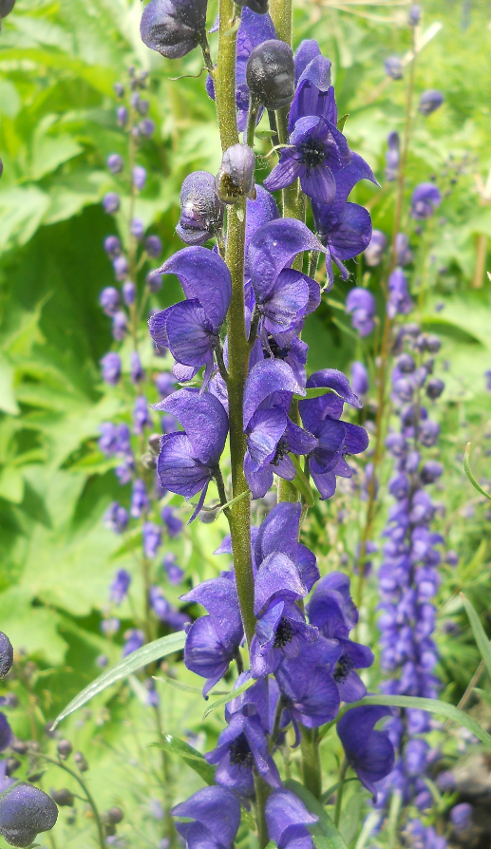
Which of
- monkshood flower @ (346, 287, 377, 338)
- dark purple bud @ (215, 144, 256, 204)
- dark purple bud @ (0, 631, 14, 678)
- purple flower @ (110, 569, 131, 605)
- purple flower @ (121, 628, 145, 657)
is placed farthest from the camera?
purple flower @ (110, 569, 131, 605)

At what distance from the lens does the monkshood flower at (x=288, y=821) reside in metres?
0.59

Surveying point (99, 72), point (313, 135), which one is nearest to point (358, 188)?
point (99, 72)

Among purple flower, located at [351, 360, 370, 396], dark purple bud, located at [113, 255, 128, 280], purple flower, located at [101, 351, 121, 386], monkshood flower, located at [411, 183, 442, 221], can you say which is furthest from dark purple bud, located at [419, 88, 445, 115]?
purple flower, located at [101, 351, 121, 386]

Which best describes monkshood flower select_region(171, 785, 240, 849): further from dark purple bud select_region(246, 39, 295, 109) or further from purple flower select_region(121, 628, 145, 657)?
purple flower select_region(121, 628, 145, 657)

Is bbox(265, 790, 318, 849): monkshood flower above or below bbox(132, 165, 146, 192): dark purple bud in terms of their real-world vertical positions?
below

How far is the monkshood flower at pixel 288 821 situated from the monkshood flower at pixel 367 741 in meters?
0.13

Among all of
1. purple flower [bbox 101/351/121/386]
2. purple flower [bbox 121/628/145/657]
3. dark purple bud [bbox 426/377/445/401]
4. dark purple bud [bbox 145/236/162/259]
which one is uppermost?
dark purple bud [bbox 145/236/162/259]

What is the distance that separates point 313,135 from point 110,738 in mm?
2020

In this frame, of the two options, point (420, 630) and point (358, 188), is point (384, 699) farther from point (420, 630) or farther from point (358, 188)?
point (358, 188)

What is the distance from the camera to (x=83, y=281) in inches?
118

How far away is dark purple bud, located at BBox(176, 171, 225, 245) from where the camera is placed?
1.75 feet

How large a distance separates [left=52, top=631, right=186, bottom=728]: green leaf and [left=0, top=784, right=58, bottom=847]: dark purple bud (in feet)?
0.22

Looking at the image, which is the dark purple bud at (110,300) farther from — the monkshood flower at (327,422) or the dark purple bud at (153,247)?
the monkshood flower at (327,422)

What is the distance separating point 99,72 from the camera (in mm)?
2791
